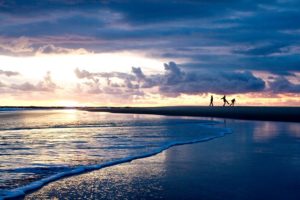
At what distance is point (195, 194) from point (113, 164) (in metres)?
6.06

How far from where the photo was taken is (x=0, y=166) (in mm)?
16641

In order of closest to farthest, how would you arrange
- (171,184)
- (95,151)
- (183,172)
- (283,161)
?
(171,184)
(183,172)
(283,161)
(95,151)

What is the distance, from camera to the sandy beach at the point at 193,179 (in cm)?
1202

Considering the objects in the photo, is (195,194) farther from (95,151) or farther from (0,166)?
(95,151)

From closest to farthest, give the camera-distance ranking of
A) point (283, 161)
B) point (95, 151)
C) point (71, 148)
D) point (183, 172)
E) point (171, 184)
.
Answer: point (171, 184) → point (183, 172) → point (283, 161) → point (95, 151) → point (71, 148)

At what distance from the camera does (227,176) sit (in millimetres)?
14562

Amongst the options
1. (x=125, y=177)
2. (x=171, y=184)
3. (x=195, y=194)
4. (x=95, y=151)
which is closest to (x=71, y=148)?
(x=95, y=151)

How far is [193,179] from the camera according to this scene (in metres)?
14.1

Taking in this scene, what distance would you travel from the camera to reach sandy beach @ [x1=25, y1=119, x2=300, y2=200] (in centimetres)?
1202

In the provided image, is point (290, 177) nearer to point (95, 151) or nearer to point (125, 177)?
point (125, 177)

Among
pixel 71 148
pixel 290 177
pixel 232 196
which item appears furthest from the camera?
pixel 71 148

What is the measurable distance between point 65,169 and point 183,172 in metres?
4.56

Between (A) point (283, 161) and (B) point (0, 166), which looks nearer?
(B) point (0, 166)

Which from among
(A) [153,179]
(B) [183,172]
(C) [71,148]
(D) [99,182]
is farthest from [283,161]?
(C) [71,148]
